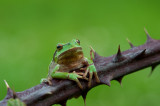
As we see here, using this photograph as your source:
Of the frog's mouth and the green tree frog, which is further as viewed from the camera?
the frog's mouth

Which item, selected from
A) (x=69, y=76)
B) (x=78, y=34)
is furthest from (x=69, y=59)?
(x=78, y=34)

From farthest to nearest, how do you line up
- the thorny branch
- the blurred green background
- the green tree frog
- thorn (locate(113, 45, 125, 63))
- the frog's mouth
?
the blurred green background, the frog's mouth, the green tree frog, thorn (locate(113, 45, 125, 63)), the thorny branch

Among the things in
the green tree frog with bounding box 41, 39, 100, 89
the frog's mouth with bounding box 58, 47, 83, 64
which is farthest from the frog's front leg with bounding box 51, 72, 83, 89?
the frog's mouth with bounding box 58, 47, 83, 64

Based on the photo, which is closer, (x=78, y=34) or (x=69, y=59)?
(x=69, y=59)

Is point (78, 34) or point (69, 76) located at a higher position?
point (69, 76)

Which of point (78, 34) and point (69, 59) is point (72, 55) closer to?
point (69, 59)

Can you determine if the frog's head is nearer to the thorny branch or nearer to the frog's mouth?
the frog's mouth
